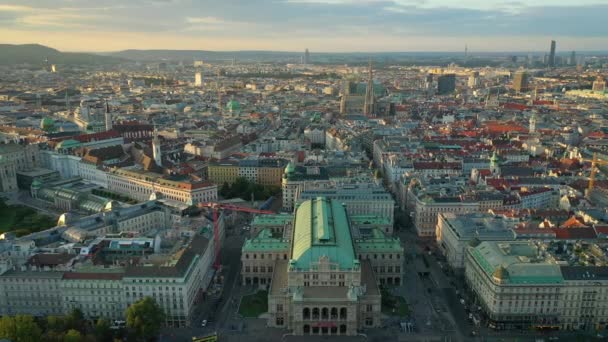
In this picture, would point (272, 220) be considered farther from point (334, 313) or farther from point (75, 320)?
point (75, 320)

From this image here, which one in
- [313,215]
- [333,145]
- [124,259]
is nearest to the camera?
[124,259]

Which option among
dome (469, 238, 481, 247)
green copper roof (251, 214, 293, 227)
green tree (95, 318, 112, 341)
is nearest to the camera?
green tree (95, 318, 112, 341)

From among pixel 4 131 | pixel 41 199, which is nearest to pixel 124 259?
pixel 41 199

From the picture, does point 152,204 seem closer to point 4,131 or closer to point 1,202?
point 1,202

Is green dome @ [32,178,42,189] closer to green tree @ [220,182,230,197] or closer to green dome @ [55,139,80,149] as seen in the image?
green dome @ [55,139,80,149]

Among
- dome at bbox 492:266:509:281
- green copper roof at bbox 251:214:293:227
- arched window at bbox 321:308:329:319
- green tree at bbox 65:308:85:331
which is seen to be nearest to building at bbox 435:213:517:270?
dome at bbox 492:266:509:281

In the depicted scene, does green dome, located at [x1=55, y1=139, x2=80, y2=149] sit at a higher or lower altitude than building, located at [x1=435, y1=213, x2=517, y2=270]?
higher

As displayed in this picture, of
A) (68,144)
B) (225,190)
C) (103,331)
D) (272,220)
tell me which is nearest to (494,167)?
(272,220)
